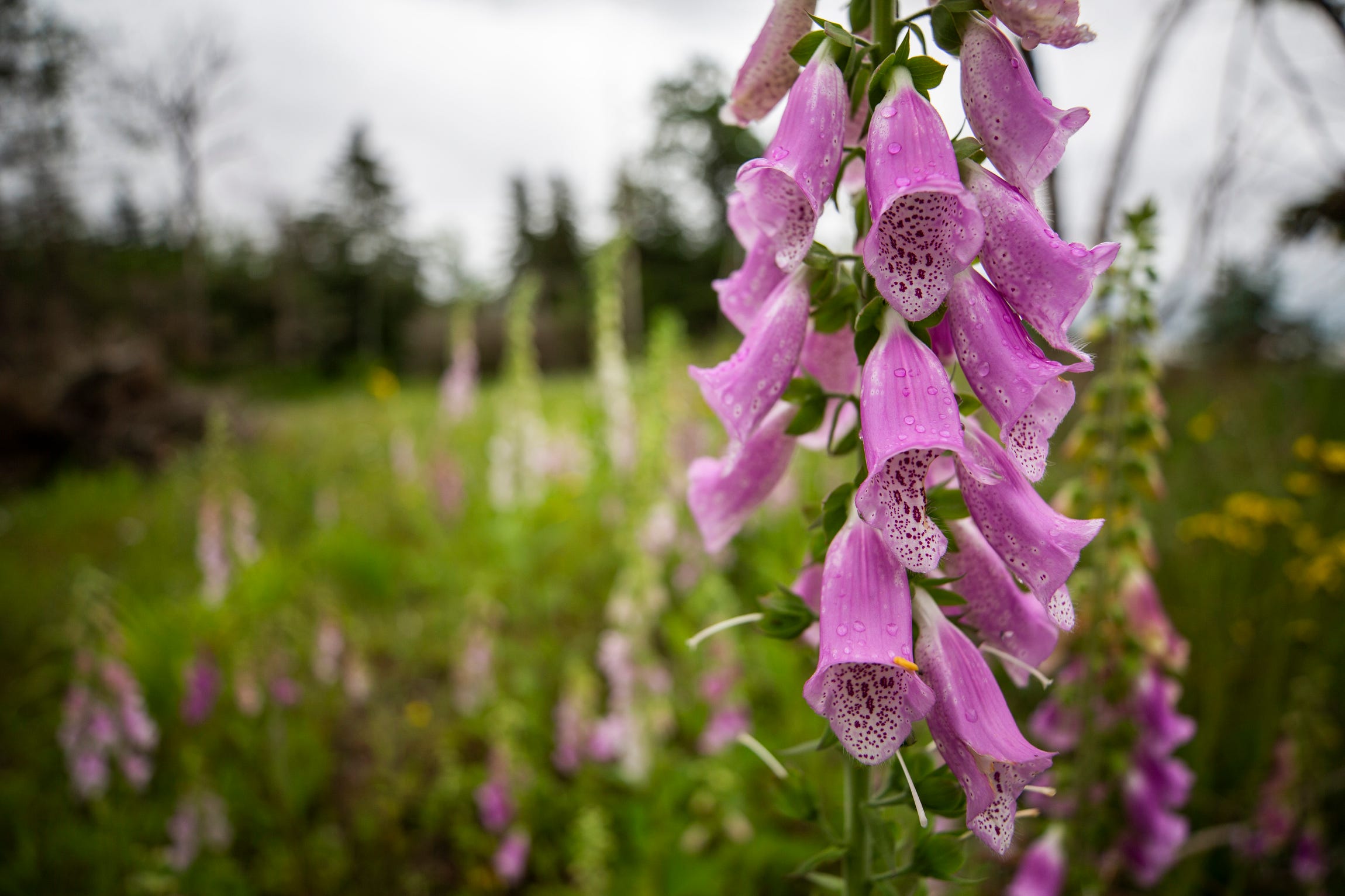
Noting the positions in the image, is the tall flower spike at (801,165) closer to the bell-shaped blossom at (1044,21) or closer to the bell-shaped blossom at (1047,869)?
the bell-shaped blossom at (1044,21)

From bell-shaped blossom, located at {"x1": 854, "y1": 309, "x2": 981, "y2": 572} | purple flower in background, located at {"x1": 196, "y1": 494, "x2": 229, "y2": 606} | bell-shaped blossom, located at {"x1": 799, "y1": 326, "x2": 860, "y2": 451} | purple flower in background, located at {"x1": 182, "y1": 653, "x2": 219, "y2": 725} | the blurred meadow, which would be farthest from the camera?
purple flower in background, located at {"x1": 196, "y1": 494, "x2": 229, "y2": 606}

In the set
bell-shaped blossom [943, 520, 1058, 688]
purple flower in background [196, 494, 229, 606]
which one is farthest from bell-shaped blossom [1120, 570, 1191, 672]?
purple flower in background [196, 494, 229, 606]

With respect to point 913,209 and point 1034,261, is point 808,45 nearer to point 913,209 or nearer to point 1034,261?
point 913,209

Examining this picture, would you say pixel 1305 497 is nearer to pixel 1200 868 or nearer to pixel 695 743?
pixel 1200 868

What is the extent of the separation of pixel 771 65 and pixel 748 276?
0.92ft

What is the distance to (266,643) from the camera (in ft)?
10.3

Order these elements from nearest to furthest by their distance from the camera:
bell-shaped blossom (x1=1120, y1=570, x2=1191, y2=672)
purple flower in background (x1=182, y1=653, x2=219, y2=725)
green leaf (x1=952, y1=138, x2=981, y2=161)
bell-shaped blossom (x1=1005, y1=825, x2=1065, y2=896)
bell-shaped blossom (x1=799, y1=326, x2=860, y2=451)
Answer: green leaf (x1=952, y1=138, x2=981, y2=161) → bell-shaped blossom (x1=799, y1=326, x2=860, y2=451) → bell-shaped blossom (x1=1120, y1=570, x2=1191, y2=672) → bell-shaped blossom (x1=1005, y1=825, x2=1065, y2=896) → purple flower in background (x1=182, y1=653, x2=219, y2=725)

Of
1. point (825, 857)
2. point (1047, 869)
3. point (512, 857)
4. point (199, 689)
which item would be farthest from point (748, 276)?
point (199, 689)

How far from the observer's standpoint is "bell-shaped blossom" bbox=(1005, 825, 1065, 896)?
6.14ft

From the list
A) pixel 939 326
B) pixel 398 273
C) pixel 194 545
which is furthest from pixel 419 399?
pixel 398 273

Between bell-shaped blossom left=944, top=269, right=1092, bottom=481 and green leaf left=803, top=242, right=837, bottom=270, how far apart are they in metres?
0.14

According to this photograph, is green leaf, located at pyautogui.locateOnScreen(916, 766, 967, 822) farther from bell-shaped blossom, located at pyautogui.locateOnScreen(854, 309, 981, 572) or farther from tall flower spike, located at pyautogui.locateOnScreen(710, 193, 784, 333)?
tall flower spike, located at pyautogui.locateOnScreen(710, 193, 784, 333)

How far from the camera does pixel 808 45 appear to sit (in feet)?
2.60

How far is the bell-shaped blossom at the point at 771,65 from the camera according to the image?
870mm
